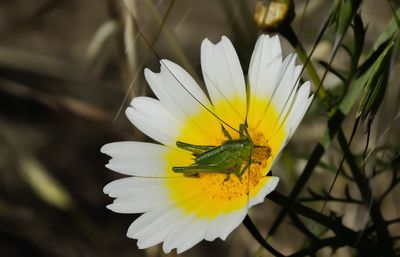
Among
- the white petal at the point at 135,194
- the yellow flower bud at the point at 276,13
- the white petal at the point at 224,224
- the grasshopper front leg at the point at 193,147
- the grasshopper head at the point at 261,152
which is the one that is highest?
the yellow flower bud at the point at 276,13

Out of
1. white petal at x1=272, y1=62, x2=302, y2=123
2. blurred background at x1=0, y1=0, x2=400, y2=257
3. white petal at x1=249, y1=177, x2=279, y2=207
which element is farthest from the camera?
blurred background at x1=0, y1=0, x2=400, y2=257

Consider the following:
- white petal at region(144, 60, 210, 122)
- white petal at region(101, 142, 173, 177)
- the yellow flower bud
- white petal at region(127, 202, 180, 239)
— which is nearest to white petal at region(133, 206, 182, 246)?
white petal at region(127, 202, 180, 239)

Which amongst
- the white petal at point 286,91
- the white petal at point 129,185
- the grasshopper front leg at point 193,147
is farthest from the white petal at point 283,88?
the white petal at point 129,185

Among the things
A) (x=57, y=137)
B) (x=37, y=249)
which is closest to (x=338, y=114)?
(x=37, y=249)

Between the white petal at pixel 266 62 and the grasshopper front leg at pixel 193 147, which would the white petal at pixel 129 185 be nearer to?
the grasshopper front leg at pixel 193 147

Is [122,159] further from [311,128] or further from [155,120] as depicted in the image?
[311,128]

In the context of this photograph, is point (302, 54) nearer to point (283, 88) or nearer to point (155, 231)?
point (283, 88)

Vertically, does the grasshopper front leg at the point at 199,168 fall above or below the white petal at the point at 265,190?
above

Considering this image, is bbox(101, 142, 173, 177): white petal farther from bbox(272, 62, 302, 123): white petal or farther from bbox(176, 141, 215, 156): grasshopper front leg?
bbox(272, 62, 302, 123): white petal
